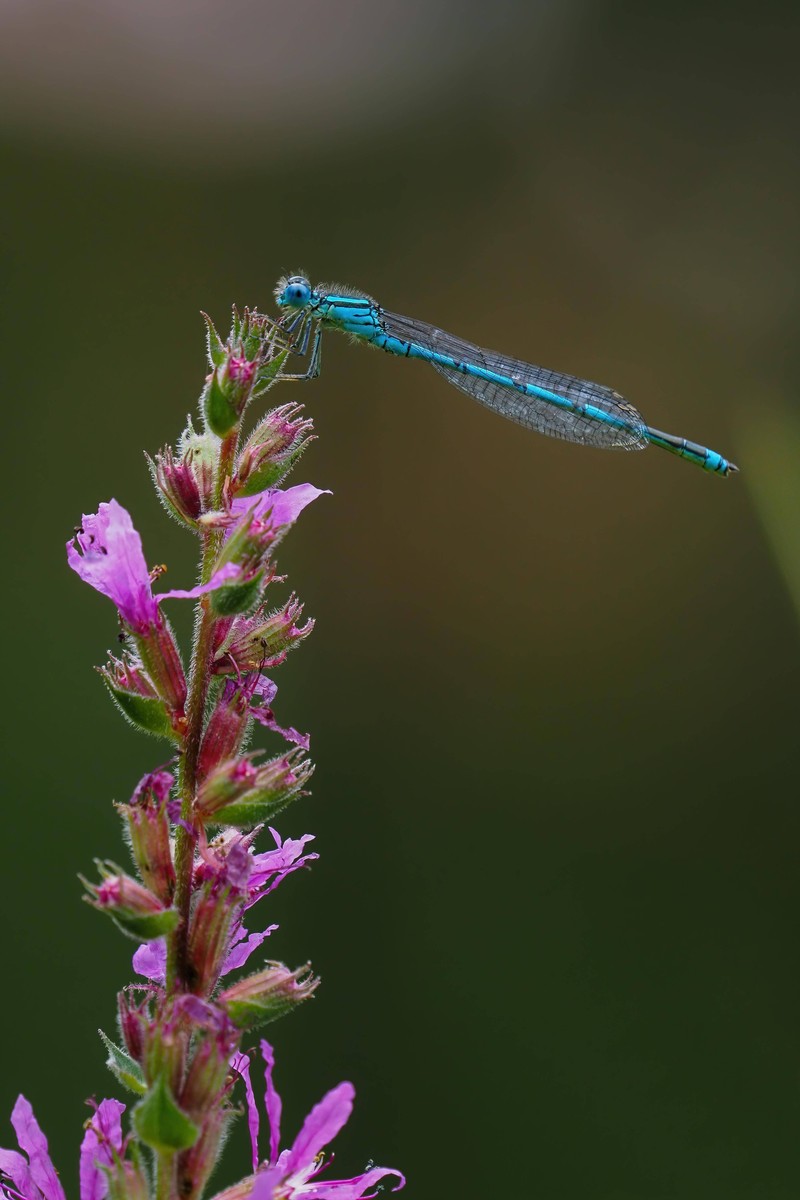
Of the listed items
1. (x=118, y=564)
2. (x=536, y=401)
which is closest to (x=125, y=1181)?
(x=118, y=564)

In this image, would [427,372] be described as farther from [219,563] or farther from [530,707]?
[219,563]

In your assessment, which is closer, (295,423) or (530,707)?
(295,423)

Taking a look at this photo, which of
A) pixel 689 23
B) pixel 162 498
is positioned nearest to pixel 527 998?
pixel 162 498

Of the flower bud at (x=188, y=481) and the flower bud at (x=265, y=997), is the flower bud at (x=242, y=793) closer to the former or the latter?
the flower bud at (x=265, y=997)

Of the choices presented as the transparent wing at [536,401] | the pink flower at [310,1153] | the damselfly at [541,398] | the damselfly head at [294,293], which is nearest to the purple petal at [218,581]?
the pink flower at [310,1153]

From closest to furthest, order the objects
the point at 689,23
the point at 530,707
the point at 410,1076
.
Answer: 1. the point at 410,1076
2. the point at 530,707
3. the point at 689,23

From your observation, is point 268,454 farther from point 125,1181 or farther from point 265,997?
point 125,1181
